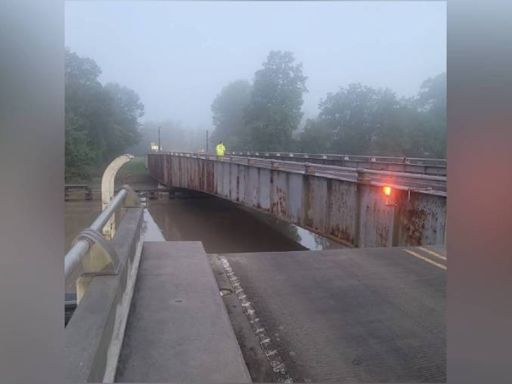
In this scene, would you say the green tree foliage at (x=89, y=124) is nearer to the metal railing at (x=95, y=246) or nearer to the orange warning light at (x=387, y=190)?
the orange warning light at (x=387, y=190)

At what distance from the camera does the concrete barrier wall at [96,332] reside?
2.39m

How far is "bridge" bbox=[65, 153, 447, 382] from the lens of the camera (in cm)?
359

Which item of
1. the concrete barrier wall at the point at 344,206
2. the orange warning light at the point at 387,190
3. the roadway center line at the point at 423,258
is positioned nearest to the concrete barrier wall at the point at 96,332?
the roadway center line at the point at 423,258

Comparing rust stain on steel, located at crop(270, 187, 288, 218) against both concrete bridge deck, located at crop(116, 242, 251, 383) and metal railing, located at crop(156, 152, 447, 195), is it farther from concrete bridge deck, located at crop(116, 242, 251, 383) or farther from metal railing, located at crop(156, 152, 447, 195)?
concrete bridge deck, located at crop(116, 242, 251, 383)

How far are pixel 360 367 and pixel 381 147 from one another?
48.4m

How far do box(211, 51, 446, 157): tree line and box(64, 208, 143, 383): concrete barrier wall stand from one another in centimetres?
4397

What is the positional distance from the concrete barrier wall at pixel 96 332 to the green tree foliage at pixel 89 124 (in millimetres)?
42150

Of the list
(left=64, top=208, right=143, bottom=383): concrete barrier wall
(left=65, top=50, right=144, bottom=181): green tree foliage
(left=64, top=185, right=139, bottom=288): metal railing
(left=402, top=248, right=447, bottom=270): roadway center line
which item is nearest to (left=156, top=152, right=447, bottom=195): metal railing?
(left=402, top=248, right=447, bottom=270): roadway center line

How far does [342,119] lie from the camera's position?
56.7m

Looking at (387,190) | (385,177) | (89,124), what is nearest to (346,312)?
(387,190)

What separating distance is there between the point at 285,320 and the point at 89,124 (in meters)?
51.5

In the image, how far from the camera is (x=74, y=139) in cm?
4616
